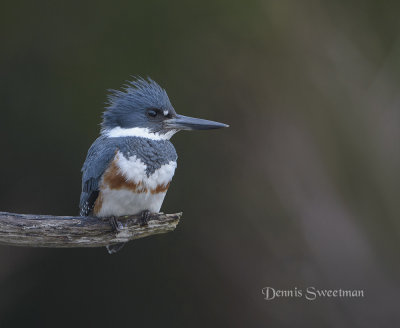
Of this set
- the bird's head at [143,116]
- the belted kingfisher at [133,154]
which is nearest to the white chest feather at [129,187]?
the belted kingfisher at [133,154]

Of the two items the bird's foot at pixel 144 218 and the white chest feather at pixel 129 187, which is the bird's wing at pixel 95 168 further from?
the bird's foot at pixel 144 218

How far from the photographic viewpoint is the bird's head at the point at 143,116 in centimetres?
262

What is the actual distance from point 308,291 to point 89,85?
198 cm

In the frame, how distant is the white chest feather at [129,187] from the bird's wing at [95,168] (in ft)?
0.12

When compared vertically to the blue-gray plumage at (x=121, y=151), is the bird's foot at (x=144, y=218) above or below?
below

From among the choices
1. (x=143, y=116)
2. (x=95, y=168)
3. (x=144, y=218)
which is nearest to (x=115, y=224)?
(x=144, y=218)

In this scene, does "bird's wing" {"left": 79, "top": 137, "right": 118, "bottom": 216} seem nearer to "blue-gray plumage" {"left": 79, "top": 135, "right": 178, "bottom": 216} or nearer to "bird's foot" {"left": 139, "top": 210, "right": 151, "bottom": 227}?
"blue-gray plumage" {"left": 79, "top": 135, "right": 178, "bottom": 216}

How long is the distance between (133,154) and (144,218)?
282 mm

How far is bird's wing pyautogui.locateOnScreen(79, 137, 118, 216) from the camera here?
8.16ft

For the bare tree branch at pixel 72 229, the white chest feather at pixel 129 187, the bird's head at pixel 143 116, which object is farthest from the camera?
the bird's head at pixel 143 116

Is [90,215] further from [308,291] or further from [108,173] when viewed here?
[308,291]

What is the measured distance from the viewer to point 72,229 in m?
2.35

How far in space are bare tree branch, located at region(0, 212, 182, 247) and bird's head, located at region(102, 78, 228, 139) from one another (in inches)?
16.4

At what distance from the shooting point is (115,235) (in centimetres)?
245
